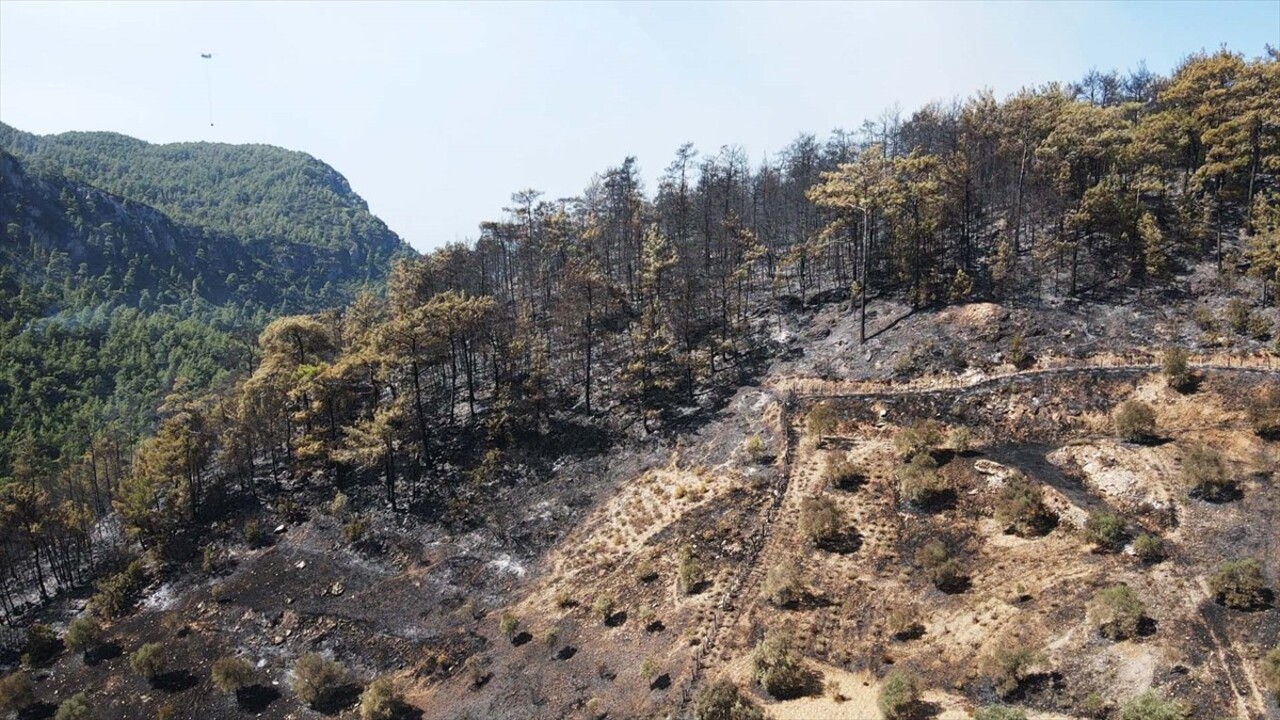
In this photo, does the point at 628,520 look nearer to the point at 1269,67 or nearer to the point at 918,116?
the point at 1269,67

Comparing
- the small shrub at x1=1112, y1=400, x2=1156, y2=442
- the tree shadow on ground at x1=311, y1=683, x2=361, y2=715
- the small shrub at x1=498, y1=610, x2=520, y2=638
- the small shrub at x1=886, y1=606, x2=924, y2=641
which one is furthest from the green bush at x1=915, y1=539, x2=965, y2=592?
the tree shadow on ground at x1=311, y1=683, x2=361, y2=715

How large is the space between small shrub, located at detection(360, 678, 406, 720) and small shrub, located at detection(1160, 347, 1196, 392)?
135 feet

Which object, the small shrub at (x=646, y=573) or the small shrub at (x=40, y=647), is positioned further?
the small shrub at (x=40, y=647)

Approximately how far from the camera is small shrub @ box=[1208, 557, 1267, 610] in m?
22.4

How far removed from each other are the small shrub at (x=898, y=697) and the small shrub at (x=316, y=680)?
24903 millimetres

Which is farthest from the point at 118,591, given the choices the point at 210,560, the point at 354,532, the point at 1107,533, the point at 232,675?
the point at 1107,533

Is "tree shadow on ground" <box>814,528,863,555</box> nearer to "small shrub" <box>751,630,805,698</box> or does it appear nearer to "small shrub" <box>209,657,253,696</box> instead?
"small shrub" <box>751,630,805,698</box>

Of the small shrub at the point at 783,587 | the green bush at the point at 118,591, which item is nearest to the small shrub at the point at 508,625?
the small shrub at the point at 783,587

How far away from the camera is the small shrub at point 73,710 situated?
30.9m

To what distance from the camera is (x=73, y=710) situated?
102 feet

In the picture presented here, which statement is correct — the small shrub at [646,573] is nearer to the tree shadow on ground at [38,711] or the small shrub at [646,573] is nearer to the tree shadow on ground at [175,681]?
the tree shadow on ground at [175,681]

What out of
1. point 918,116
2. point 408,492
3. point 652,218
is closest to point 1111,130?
point 918,116

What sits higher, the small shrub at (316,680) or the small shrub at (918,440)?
the small shrub at (918,440)

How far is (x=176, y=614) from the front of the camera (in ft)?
131
